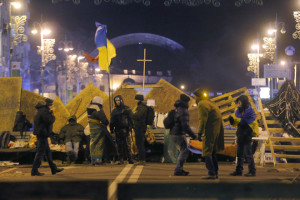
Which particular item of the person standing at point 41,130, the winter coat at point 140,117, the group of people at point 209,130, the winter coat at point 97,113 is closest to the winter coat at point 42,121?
the person standing at point 41,130

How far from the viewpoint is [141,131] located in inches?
529

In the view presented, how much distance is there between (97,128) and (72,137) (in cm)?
114

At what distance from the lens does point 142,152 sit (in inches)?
531

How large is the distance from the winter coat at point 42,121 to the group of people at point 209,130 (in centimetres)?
272

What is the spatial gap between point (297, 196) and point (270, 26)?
3225cm

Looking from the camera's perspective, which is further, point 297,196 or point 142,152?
point 142,152

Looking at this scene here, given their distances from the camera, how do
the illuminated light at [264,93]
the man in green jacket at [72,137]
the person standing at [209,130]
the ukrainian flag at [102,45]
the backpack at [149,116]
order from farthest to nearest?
the illuminated light at [264,93] < the ukrainian flag at [102,45] < the man in green jacket at [72,137] < the backpack at [149,116] < the person standing at [209,130]

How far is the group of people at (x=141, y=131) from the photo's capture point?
9.74 m

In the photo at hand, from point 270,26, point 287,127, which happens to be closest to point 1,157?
point 287,127

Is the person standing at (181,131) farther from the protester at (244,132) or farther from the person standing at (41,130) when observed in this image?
the person standing at (41,130)

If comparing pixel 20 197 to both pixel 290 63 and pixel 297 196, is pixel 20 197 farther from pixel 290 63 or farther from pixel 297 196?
pixel 290 63

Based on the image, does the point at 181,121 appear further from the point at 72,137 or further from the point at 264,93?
the point at 264,93

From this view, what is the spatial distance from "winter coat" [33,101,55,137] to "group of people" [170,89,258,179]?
272 centimetres

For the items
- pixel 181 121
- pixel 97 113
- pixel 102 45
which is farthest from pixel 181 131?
pixel 102 45
